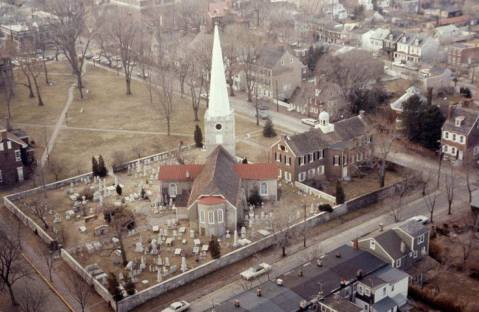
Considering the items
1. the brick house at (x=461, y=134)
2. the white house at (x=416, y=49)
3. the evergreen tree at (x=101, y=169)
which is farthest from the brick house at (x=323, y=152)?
the white house at (x=416, y=49)

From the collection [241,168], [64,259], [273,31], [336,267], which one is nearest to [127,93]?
[273,31]

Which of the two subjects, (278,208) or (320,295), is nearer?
(320,295)

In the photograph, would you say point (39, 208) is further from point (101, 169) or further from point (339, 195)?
point (339, 195)

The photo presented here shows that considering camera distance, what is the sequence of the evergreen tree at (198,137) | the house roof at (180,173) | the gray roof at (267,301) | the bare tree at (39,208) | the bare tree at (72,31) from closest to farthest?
the gray roof at (267,301), the bare tree at (39,208), the house roof at (180,173), the evergreen tree at (198,137), the bare tree at (72,31)

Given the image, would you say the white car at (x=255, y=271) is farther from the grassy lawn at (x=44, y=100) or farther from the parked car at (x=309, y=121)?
the grassy lawn at (x=44, y=100)

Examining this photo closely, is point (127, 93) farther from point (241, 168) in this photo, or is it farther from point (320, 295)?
point (320, 295)

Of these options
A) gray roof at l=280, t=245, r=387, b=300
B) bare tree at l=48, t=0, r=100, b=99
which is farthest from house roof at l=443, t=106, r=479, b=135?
bare tree at l=48, t=0, r=100, b=99
